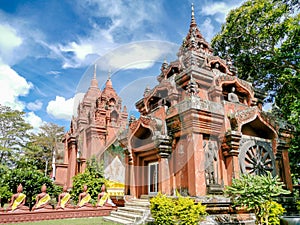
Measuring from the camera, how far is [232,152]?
8727mm

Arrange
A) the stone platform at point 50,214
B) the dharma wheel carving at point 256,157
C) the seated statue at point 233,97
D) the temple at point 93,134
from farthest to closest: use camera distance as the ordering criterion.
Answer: the temple at point 93,134
the seated statue at point 233,97
the stone platform at point 50,214
the dharma wheel carving at point 256,157

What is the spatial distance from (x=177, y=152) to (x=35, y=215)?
19.5 feet

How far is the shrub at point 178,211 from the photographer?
21.3 feet

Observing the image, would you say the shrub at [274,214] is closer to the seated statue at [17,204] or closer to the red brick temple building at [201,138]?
the red brick temple building at [201,138]

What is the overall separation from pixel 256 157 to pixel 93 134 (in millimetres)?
13777

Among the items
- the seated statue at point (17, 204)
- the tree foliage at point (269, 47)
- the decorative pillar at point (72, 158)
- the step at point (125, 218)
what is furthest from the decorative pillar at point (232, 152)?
the decorative pillar at point (72, 158)

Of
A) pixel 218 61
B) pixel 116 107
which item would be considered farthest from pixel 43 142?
pixel 218 61

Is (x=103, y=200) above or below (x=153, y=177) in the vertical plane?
below

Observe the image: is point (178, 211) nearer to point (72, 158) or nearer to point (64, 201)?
point (64, 201)

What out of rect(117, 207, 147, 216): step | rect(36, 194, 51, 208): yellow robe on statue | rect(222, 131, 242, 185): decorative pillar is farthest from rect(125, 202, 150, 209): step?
rect(36, 194, 51, 208): yellow robe on statue

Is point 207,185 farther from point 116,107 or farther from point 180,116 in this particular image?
point 116,107

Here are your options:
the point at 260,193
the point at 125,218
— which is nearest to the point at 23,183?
the point at 125,218

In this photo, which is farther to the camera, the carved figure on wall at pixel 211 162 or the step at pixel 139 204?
the step at pixel 139 204

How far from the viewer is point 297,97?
15.8 meters
